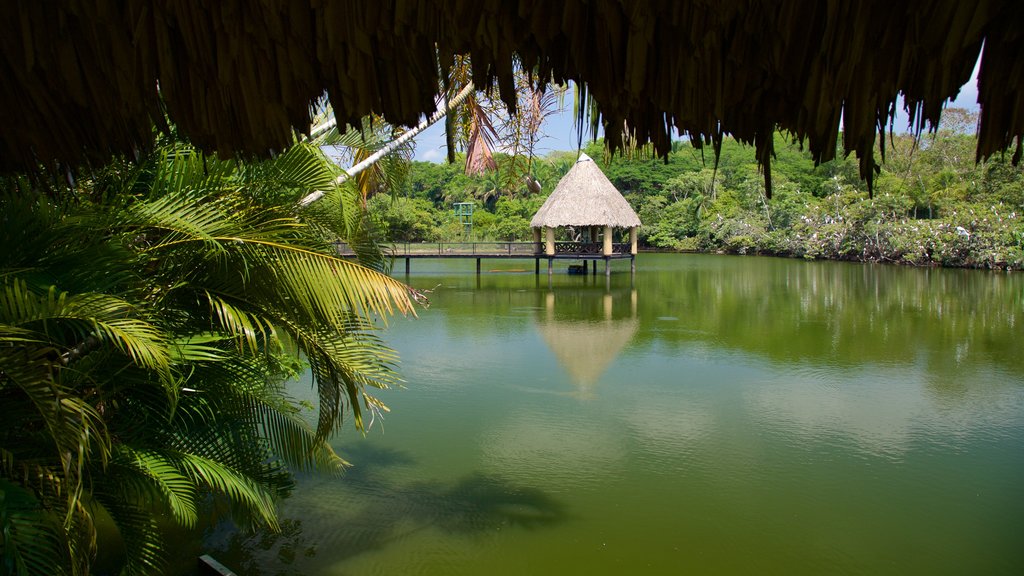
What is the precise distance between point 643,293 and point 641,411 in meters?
9.82

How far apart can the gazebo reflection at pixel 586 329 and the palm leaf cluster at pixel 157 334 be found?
13.2ft

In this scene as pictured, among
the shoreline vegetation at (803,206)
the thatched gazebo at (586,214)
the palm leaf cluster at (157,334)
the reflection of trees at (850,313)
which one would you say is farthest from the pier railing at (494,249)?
the palm leaf cluster at (157,334)

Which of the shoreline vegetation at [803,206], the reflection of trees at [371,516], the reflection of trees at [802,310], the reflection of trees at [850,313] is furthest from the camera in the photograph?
the shoreline vegetation at [803,206]

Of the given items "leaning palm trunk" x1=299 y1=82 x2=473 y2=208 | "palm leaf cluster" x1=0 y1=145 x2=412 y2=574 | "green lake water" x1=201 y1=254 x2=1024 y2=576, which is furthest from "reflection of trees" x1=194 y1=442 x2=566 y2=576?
"leaning palm trunk" x1=299 y1=82 x2=473 y2=208

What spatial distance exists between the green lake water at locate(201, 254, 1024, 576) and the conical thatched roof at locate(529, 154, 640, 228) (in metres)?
8.54

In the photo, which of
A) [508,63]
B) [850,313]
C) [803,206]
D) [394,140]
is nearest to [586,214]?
[850,313]

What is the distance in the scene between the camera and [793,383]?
287 inches

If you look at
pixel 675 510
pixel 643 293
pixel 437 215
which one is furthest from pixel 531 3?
pixel 437 215

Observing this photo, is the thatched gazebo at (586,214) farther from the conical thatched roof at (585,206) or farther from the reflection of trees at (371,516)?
the reflection of trees at (371,516)

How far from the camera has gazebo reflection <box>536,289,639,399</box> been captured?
7.96 m

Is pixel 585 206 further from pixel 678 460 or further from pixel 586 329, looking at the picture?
pixel 678 460

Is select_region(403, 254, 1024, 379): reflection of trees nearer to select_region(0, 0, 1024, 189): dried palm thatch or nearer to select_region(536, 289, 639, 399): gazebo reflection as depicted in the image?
select_region(536, 289, 639, 399): gazebo reflection

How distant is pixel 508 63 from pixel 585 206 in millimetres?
17608

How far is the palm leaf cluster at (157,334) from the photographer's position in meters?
1.96
